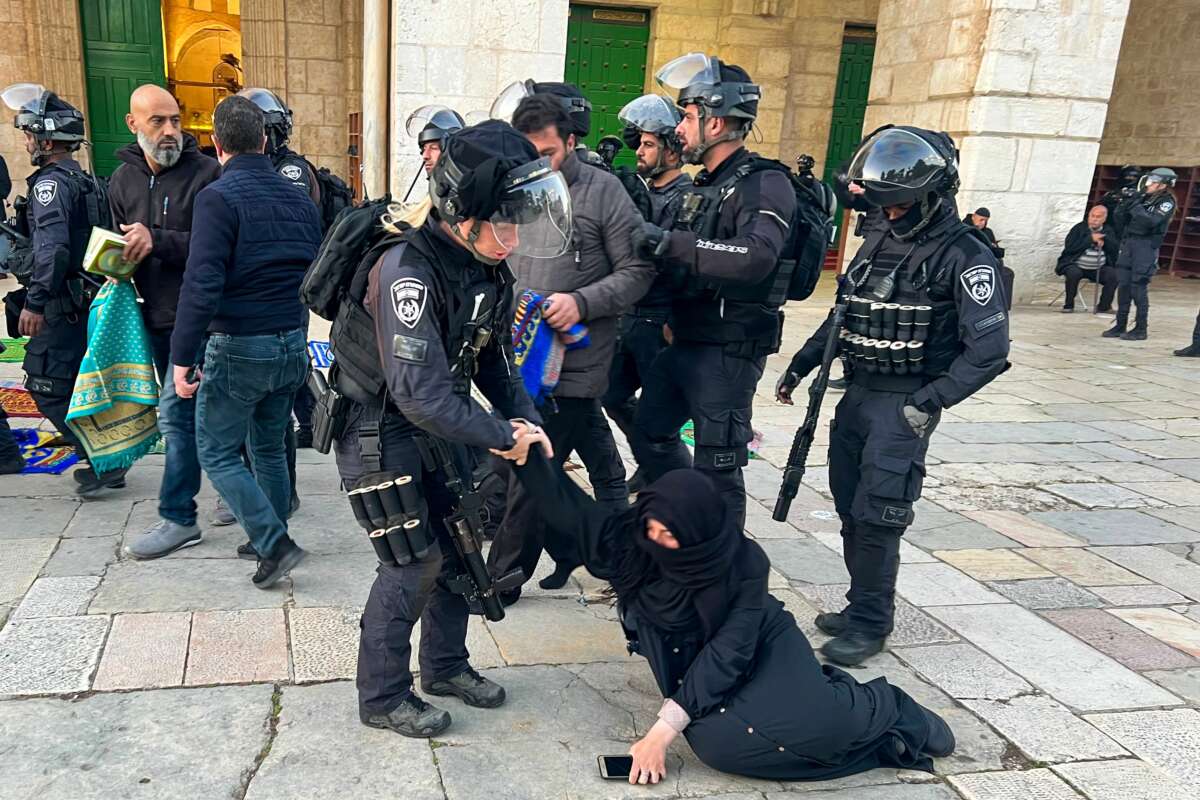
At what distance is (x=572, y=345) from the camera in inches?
141

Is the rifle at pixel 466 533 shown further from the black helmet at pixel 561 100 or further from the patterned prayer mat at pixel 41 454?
the patterned prayer mat at pixel 41 454

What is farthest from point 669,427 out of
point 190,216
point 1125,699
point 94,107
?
point 94,107

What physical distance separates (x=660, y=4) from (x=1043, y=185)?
5.81 meters

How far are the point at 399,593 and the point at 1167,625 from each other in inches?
130

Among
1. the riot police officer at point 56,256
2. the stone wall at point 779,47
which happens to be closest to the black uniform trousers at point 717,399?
the riot police officer at point 56,256

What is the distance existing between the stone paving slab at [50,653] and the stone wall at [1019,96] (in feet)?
33.8

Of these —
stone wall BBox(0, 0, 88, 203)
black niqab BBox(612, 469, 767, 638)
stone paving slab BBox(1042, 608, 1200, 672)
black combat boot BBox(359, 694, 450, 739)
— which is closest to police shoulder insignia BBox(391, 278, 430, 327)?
black niqab BBox(612, 469, 767, 638)

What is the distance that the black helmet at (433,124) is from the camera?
549 cm

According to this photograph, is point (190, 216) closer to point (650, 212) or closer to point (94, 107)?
point (650, 212)

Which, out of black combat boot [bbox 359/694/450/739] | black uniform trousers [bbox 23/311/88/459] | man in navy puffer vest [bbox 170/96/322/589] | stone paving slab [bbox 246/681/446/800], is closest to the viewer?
stone paving slab [bbox 246/681/446/800]

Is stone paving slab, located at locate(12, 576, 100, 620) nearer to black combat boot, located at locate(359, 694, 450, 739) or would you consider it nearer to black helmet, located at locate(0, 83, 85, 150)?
black combat boot, located at locate(359, 694, 450, 739)

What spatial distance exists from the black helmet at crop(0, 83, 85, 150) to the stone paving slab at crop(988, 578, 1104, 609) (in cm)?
493

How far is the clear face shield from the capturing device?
2.42 m

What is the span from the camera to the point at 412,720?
107 inches
